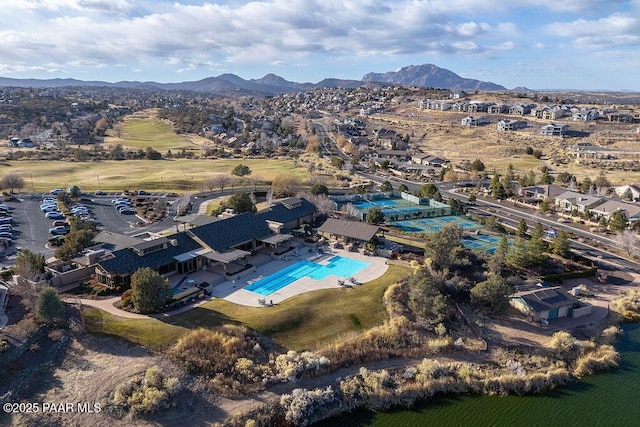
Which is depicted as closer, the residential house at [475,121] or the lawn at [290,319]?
the lawn at [290,319]

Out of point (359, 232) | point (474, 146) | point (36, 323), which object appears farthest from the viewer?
point (474, 146)

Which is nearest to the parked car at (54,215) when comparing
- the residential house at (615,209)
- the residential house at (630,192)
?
the residential house at (615,209)

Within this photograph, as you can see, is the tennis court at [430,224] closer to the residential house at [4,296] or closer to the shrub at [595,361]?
the shrub at [595,361]

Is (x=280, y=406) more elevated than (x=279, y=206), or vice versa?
(x=279, y=206)

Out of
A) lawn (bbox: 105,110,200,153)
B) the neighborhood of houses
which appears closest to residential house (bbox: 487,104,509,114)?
lawn (bbox: 105,110,200,153)

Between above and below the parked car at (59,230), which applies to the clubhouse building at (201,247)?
above

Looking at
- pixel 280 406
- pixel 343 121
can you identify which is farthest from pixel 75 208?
pixel 343 121

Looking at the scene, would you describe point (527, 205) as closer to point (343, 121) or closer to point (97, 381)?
point (97, 381)
